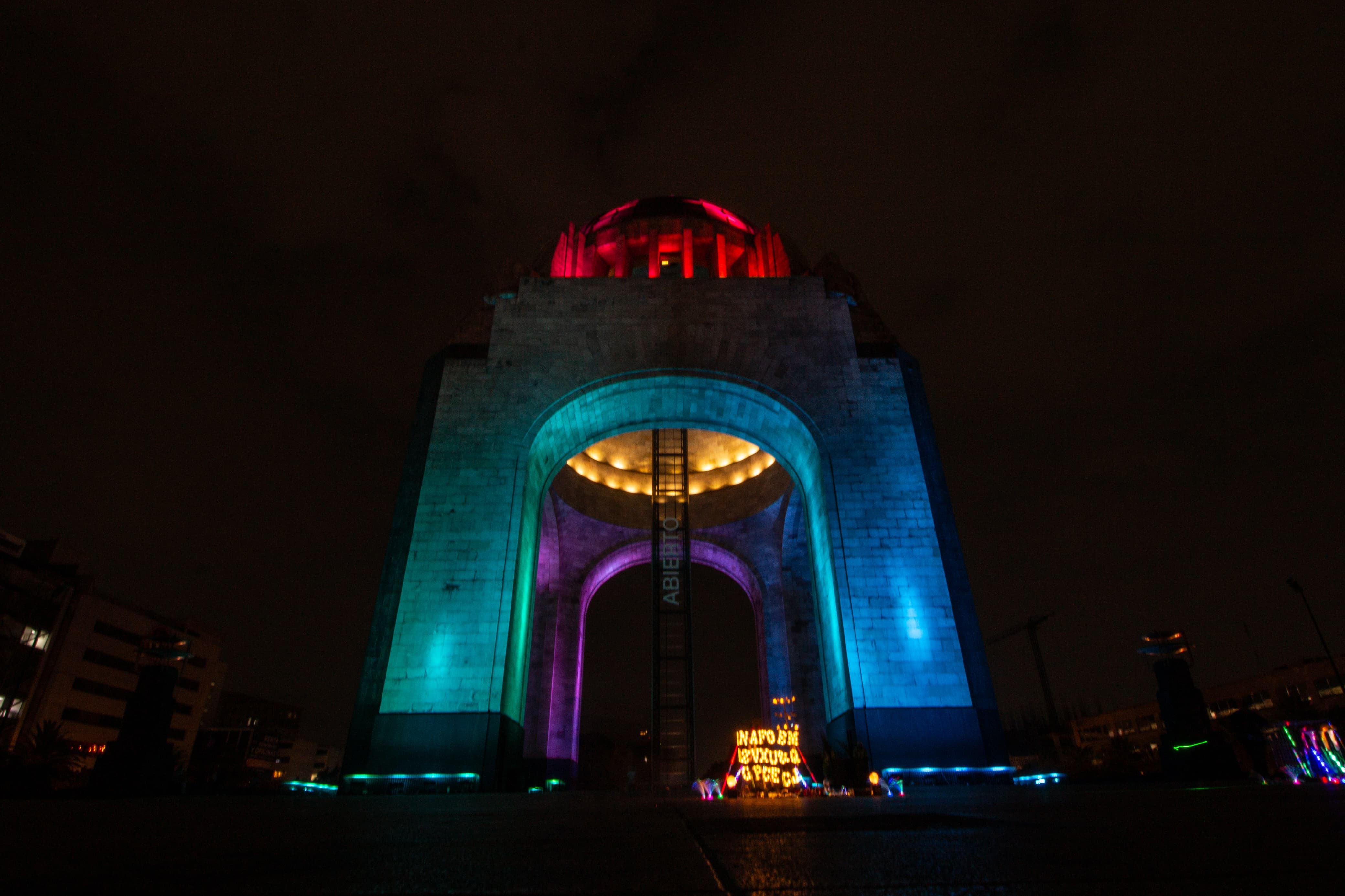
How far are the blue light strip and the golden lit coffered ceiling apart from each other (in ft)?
45.3

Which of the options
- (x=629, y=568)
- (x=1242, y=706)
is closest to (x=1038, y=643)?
(x=1242, y=706)

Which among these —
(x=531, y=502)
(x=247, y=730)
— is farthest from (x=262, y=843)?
(x=247, y=730)

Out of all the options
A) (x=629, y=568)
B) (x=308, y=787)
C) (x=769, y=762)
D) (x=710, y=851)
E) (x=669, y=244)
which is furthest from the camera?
(x=629, y=568)

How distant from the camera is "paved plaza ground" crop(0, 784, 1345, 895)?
1347mm

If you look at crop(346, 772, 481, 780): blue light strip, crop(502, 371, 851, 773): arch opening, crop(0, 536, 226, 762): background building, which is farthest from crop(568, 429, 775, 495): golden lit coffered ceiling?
crop(0, 536, 226, 762): background building

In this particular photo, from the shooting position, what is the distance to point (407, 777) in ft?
35.0

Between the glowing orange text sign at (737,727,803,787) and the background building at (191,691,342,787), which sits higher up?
the background building at (191,691,342,787)

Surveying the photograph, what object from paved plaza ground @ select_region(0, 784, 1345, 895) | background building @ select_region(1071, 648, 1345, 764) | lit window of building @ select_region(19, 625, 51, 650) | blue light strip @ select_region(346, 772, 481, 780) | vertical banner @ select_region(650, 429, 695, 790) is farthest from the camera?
background building @ select_region(1071, 648, 1345, 764)

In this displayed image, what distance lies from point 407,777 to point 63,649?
43.5 meters

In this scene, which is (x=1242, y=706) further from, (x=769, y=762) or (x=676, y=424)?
(x=769, y=762)

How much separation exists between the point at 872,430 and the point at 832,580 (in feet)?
11.7

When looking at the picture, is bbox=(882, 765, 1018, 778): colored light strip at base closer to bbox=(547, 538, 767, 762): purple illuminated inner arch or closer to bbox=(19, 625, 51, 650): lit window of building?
bbox=(547, 538, 767, 762): purple illuminated inner arch

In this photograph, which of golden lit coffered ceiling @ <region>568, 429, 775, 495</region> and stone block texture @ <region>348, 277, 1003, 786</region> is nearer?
stone block texture @ <region>348, 277, 1003, 786</region>

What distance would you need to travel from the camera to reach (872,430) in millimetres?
14195
